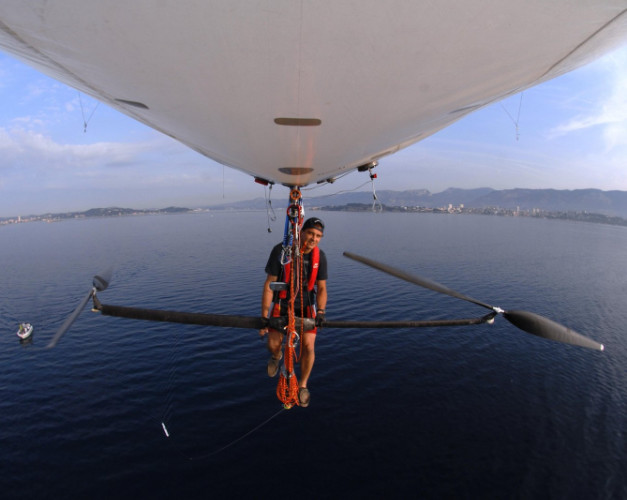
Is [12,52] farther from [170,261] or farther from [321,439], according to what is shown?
[170,261]

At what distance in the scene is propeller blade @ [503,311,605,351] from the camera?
398 centimetres

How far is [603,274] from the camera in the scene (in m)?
47.8

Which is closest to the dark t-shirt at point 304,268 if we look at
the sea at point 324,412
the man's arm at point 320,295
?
the man's arm at point 320,295

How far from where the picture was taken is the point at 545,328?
431cm

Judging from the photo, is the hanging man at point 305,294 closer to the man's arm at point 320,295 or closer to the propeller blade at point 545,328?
the man's arm at point 320,295

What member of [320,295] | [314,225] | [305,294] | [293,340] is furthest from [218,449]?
[314,225]

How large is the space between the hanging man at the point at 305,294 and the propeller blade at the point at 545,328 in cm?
335

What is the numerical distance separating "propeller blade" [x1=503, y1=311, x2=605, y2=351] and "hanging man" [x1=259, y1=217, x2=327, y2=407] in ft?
11.0

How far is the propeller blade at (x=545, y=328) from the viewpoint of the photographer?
3.98 metres

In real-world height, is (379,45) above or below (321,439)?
above

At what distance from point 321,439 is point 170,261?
4607cm

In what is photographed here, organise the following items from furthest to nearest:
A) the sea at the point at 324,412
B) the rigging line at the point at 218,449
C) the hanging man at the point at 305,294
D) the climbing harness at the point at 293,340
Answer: the rigging line at the point at 218,449 < the sea at the point at 324,412 < the hanging man at the point at 305,294 < the climbing harness at the point at 293,340

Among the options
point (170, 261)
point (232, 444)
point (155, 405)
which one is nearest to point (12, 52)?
point (232, 444)

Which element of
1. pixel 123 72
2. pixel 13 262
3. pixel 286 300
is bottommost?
pixel 13 262
